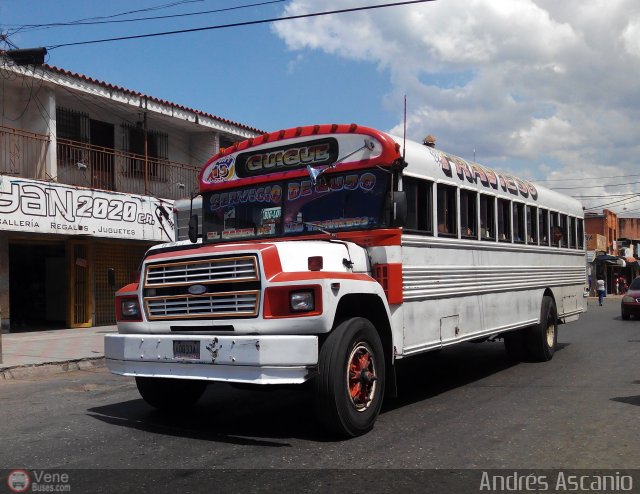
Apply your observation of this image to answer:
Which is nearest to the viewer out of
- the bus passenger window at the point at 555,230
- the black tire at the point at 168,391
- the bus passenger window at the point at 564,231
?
the black tire at the point at 168,391

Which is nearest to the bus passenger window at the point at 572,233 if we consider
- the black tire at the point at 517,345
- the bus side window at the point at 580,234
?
the bus side window at the point at 580,234

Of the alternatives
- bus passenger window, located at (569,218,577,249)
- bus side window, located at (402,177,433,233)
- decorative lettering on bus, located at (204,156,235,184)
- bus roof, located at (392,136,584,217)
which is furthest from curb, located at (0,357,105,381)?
bus passenger window, located at (569,218,577,249)

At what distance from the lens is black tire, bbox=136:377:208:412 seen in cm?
666

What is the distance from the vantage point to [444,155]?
7770 mm

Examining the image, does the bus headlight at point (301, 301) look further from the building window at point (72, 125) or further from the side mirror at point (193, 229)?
the building window at point (72, 125)

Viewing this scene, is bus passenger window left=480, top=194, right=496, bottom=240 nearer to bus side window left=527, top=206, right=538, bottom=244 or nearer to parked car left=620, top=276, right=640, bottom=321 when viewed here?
bus side window left=527, top=206, right=538, bottom=244

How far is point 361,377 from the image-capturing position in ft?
18.7

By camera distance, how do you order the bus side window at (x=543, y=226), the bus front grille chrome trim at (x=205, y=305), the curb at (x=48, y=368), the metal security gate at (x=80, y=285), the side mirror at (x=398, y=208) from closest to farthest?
the bus front grille chrome trim at (x=205, y=305) → the side mirror at (x=398, y=208) → the curb at (x=48, y=368) → the bus side window at (x=543, y=226) → the metal security gate at (x=80, y=285)

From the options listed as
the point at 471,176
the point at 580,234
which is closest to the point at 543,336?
the point at 471,176

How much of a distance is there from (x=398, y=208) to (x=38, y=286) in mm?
16614

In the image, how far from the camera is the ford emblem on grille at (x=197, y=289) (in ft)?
18.7

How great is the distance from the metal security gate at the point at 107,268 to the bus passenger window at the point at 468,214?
42.1ft

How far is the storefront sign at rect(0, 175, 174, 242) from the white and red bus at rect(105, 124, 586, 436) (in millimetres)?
9125

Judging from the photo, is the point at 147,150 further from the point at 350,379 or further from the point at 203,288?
the point at 350,379
